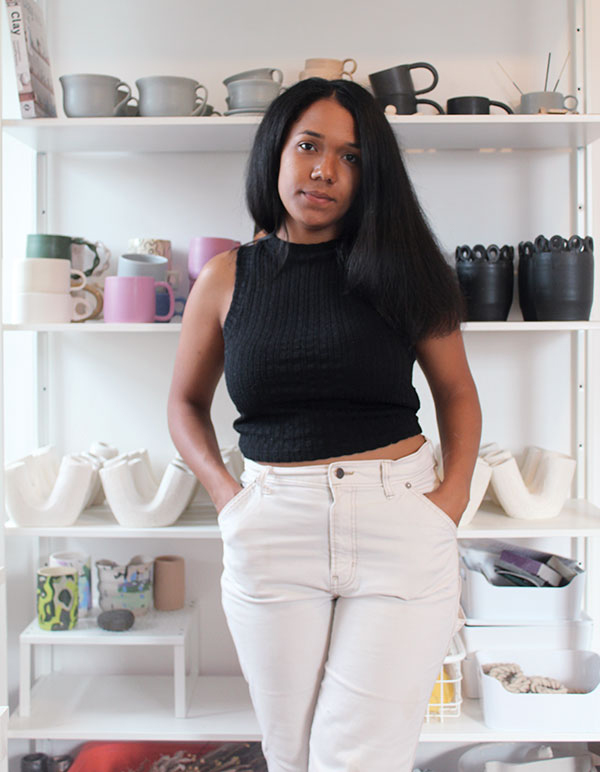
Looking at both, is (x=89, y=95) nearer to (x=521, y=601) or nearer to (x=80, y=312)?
(x=80, y=312)

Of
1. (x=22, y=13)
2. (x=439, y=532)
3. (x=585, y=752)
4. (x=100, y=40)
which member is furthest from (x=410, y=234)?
(x=585, y=752)

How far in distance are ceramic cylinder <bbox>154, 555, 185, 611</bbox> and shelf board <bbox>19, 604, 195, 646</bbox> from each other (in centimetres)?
5

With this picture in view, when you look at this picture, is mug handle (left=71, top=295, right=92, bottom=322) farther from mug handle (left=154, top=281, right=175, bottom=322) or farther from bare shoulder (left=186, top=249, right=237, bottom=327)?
bare shoulder (left=186, top=249, right=237, bottom=327)

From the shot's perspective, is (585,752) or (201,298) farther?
(585,752)

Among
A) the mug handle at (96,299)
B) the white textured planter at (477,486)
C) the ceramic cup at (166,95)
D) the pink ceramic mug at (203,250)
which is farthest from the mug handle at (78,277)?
the white textured planter at (477,486)

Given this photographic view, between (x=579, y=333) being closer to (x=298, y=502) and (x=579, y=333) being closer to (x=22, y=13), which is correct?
(x=298, y=502)

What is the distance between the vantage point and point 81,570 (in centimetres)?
179

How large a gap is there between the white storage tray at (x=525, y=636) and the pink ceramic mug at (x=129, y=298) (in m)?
0.96

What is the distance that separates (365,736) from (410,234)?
725 mm

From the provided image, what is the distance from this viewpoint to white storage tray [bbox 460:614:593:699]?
1747 mm

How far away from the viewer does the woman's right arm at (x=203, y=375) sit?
1.29 metres

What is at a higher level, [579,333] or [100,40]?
[100,40]

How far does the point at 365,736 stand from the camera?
1.11m

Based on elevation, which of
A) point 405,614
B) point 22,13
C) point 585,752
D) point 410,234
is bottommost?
point 585,752
